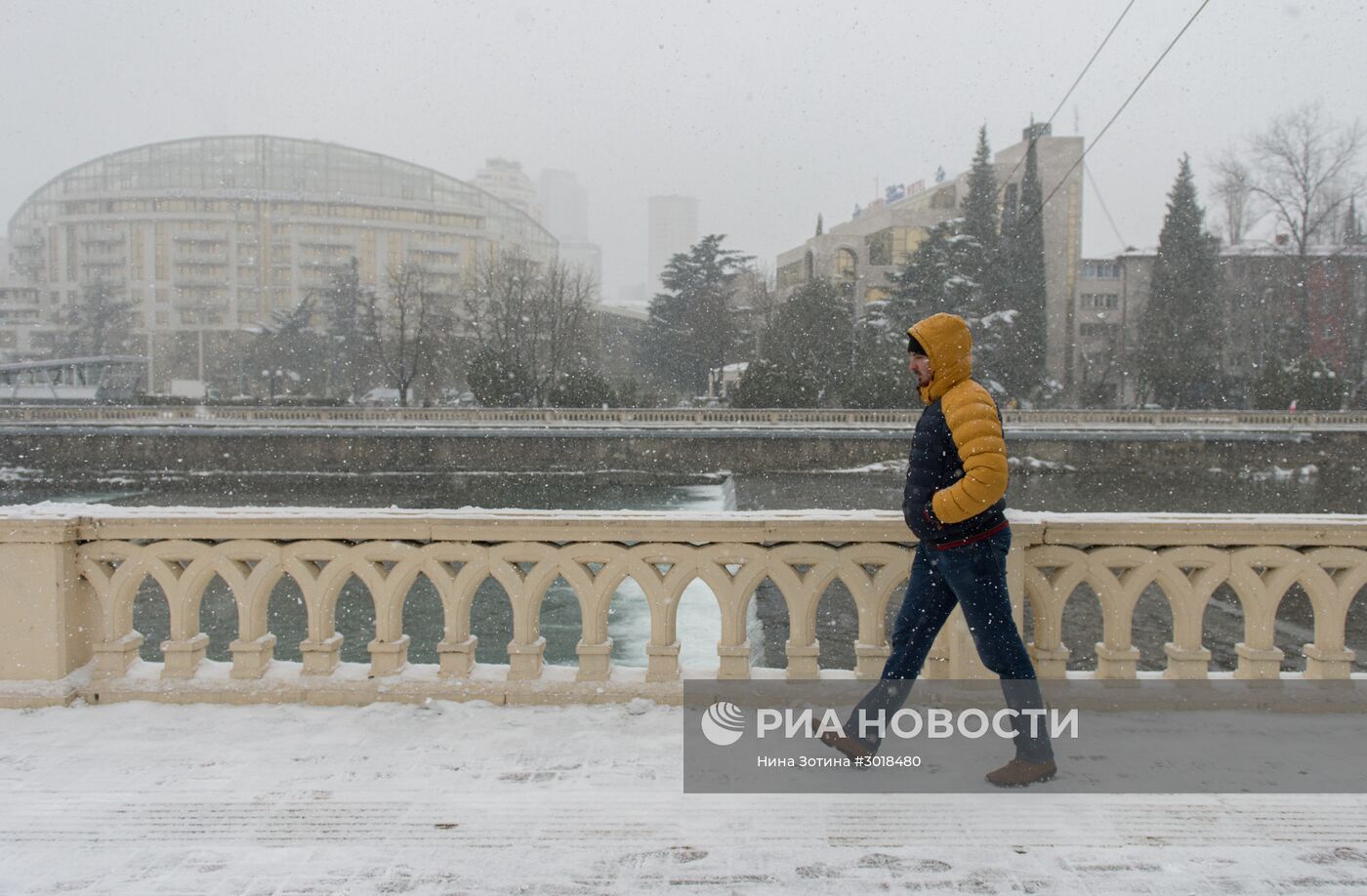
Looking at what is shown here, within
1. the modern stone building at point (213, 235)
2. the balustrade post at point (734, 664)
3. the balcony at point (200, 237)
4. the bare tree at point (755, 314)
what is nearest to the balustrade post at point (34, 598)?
the balustrade post at point (734, 664)

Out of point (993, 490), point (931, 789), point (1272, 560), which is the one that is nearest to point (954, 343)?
point (993, 490)

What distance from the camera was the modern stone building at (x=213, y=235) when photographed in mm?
81062

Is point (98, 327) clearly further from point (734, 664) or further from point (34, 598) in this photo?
point (734, 664)

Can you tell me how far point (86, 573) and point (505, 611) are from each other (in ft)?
34.4

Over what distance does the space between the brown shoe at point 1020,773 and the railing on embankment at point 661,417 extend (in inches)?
1383

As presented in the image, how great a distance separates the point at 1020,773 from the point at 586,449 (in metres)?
34.3

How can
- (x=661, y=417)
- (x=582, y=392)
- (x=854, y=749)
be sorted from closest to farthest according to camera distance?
(x=854, y=749) → (x=661, y=417) → (x=582, y=392)

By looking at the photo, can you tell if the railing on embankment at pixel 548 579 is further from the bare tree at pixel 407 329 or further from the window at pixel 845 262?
the window at pixel 845 262

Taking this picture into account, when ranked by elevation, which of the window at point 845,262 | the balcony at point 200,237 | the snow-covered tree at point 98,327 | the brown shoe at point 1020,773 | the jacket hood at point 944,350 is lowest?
the brown shoe at point 1020,773

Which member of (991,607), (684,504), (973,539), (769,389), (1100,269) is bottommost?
(684,504)

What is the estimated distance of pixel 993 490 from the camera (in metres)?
3.26

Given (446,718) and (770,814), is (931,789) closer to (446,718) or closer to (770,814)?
(770,814)

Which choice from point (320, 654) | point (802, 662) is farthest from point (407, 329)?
point (802, 662)

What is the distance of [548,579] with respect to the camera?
433cm
